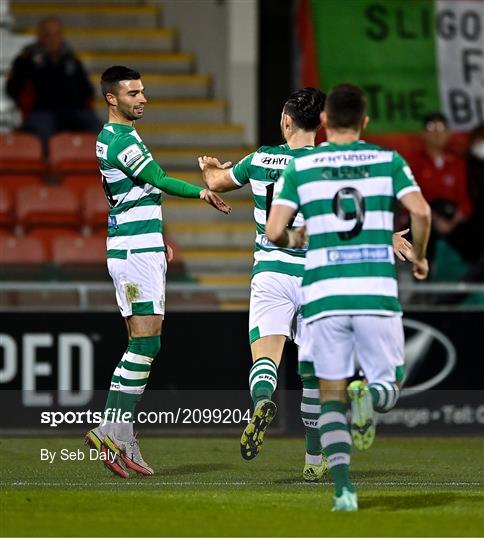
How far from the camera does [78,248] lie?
14.5 metres

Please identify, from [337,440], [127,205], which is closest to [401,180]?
[337,440]

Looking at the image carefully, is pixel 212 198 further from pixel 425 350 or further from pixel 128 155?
pixel 425 350

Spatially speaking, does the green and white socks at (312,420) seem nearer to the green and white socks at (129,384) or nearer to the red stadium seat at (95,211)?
the green and white socks at (129,384)

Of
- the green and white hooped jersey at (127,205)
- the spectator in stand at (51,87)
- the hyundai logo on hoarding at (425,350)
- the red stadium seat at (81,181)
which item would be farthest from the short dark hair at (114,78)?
the spectator in stand at (51,87)

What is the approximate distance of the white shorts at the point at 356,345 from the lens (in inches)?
284

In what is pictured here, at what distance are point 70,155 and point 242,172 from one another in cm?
680

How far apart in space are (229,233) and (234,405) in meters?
3.63

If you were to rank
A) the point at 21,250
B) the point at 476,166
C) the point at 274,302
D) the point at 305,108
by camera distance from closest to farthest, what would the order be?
the point at 305,108 < the point at 274,302 < the point at 21,250 < the point at 476,166

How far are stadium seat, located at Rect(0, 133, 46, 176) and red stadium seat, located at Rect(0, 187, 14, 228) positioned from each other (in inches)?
18.7

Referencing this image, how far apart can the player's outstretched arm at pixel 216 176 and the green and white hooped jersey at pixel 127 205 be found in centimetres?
31

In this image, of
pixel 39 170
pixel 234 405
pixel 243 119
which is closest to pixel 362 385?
A: pixel 234 405

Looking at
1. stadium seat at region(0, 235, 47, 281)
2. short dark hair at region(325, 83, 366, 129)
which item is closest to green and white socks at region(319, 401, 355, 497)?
short dark hair at region(325, 83, 366, 129)

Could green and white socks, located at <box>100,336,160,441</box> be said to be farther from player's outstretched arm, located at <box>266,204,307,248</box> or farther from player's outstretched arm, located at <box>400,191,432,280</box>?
player's outstretched arm, located at <box>400,191,432,280</box>

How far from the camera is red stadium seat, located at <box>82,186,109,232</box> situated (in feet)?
49.7
